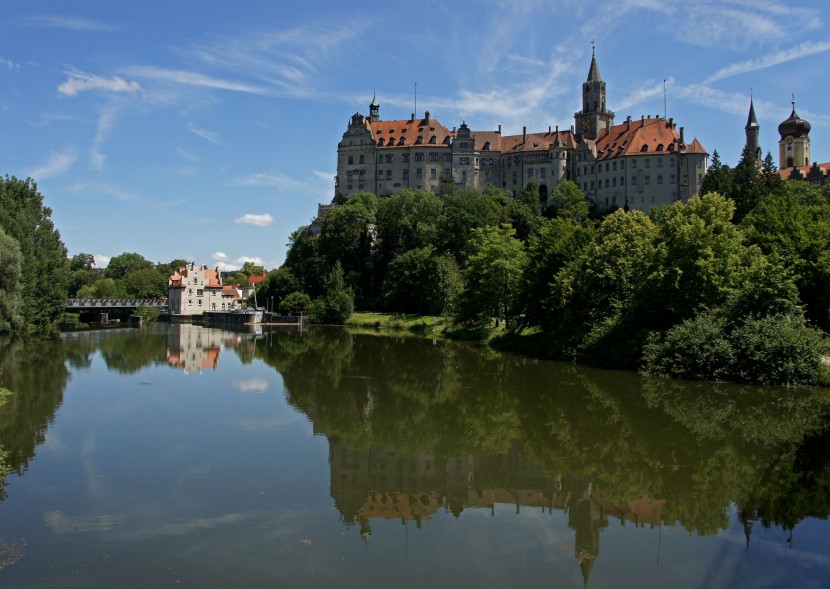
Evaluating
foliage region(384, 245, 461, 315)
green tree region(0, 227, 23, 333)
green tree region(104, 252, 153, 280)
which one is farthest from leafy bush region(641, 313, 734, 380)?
green tree region(104, 252, 153, 280)

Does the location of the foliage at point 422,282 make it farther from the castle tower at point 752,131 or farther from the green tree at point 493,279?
the castle tower at point 752,131

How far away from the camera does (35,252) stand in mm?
53094

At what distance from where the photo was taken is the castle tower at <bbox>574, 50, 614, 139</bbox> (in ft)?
326

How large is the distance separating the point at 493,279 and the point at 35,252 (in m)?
34.8

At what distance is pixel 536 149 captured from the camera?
96.3m

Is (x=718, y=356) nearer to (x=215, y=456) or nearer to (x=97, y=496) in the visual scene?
(x=215, y=456)

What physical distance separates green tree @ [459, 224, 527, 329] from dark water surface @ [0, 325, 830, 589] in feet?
84.0

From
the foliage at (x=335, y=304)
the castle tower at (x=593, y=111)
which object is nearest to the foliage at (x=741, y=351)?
the foliage at (x=335, y=304)

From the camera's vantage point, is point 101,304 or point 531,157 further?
point 531,157

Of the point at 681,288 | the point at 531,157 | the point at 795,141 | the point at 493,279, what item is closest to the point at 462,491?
the point at 681,288

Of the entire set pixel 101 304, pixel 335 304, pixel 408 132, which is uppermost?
pixel 408 132

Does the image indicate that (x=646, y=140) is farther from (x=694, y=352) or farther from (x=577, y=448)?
(x=577, y=448)

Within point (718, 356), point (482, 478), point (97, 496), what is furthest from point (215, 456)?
point (718, 356)

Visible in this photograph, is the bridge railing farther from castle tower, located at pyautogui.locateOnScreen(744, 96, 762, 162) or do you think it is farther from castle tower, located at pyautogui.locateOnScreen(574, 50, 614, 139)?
castle tower, located at pyautogui.locateOnScreen(744, 96, 762, 162)
